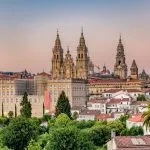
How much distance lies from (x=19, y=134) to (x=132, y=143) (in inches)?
595

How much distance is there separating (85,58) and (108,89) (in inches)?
241

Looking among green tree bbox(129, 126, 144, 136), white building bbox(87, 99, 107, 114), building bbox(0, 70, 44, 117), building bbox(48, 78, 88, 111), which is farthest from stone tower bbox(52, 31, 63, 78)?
green tree bbox(129, 126, 144, 136)

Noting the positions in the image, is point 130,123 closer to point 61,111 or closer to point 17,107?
point 61,111

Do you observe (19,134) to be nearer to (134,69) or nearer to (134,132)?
(134,132)

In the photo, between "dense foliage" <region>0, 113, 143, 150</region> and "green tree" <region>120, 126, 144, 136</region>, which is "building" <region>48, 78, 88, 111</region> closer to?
"dense foliage" <region>0, 113, 143, 150</region>

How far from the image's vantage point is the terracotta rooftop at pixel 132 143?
2725cm

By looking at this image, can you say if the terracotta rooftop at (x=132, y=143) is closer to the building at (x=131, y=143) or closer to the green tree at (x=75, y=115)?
the building at (x=131, y=143)

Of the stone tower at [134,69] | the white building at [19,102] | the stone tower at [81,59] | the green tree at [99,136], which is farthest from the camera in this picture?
the stone tower at [134,69]

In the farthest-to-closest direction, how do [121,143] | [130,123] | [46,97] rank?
1. [46,97]
2. [130,123]
3. [121,143]

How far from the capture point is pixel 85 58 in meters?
104

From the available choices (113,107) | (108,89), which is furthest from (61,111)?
(108,89)

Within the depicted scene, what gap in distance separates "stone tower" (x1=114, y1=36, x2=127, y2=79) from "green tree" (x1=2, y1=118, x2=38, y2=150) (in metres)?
70.4

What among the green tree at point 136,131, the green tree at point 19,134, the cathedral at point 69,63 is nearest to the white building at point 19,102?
the cathedral at point 69,63

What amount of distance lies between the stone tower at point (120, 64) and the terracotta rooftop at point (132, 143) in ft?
276
